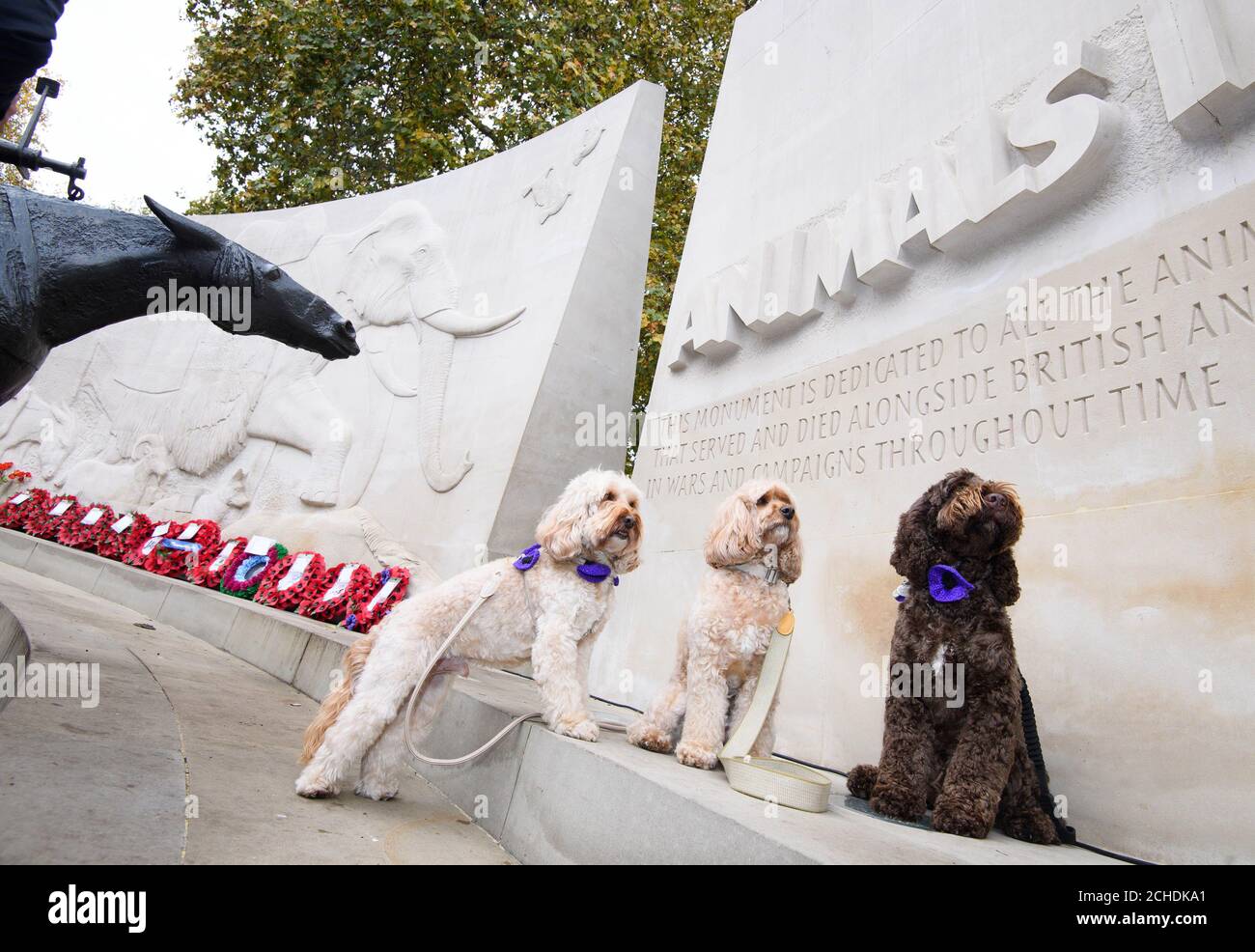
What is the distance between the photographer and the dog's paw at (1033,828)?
92.8 inches

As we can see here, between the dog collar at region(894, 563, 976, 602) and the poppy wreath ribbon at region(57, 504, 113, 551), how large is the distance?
37.8 ft

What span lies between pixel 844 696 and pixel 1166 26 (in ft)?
11.7

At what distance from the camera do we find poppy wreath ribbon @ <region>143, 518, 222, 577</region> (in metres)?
8.79

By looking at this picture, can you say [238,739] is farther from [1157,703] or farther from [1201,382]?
[1201,382]

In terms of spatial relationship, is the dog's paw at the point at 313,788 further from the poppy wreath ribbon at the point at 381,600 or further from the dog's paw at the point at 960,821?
the poppy wreath ribbon at the point at 381,600

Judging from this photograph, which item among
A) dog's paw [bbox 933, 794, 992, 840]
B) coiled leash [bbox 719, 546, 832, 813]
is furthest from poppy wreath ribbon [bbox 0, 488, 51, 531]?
dog's paw [bbox 933, 794, 992, 840]

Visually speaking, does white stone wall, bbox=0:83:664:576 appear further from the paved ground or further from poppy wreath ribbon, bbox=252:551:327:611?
the paved ground

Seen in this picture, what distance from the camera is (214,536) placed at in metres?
8.92

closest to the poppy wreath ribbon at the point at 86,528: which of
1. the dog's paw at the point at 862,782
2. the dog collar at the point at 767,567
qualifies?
the dog collar at the point at 767,567

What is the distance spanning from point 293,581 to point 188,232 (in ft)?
17.6

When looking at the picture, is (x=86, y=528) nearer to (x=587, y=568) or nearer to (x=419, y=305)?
(x=419, y=305)

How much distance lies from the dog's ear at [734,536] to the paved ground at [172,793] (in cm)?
145

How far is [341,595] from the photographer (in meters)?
7.23
